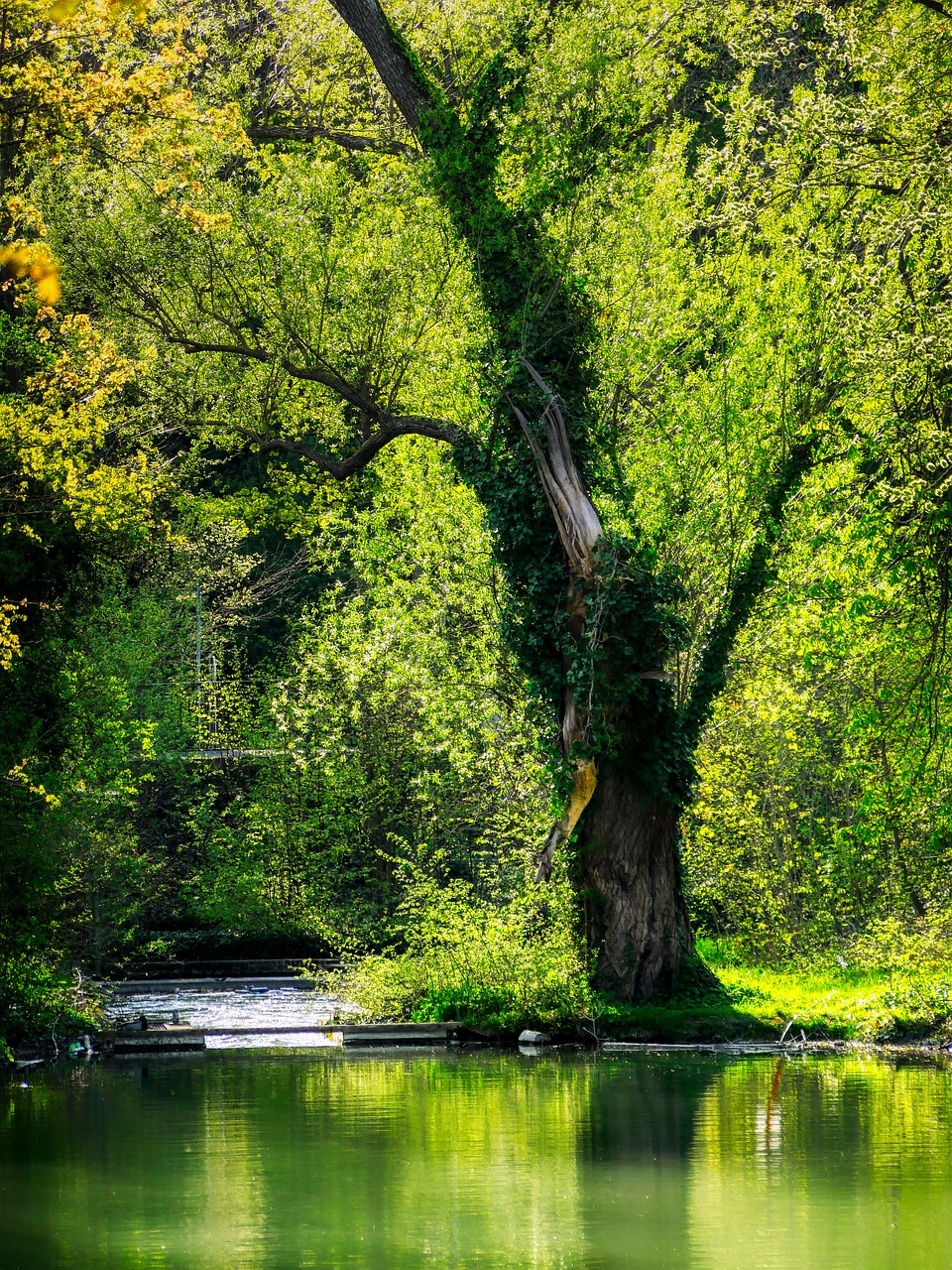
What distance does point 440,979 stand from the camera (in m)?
16.5

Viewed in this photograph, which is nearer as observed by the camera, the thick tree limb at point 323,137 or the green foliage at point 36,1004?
the green foliage at point 36,1004

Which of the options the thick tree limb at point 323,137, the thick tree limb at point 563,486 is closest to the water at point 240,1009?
the thick tree limb at point 563,486

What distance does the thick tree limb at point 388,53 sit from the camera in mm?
17938

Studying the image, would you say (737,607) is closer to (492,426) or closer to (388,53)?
(492,426)

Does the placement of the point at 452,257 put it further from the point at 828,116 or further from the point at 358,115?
the point at 828,116

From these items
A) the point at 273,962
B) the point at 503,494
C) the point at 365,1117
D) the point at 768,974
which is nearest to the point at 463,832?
the point at 273,962

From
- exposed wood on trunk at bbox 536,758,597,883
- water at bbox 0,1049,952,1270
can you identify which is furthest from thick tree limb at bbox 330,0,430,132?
water at bbox 0,1049,952,1270

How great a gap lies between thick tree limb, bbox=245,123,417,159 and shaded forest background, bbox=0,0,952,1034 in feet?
0.25

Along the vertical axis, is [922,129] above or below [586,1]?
below

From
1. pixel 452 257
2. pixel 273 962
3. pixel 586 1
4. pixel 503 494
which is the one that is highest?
pixel 586 1

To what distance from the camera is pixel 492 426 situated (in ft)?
58.3

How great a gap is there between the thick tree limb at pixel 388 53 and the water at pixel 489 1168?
1137 centimetres

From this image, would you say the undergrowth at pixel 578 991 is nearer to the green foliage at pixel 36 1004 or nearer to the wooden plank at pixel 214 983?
the green foliage at pixel 36 1004

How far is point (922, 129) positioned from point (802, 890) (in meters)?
9.13
